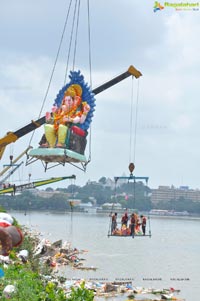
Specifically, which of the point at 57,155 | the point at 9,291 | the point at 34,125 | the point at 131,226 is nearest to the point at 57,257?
the point at 34,125

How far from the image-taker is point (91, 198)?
193 metres

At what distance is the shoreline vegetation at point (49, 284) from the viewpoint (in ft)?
48.6

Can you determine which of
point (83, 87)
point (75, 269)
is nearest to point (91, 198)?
point (75, 269)

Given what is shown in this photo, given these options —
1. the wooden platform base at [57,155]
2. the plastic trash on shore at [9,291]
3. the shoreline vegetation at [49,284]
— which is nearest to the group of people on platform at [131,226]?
the shoreline vegetation at [49,284]

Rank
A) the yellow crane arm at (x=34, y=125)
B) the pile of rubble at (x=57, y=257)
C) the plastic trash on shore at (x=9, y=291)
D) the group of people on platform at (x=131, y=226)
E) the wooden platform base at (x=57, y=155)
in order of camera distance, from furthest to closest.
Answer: the pile of rubble at (x=57, y=257) < the yellow crane arm at (x=34, y=125) < the group of people on platform at (x=131, y=226) < the wooden platform base at (x=57, y=155) < the plastic trash on shore at (x=9, y=291)

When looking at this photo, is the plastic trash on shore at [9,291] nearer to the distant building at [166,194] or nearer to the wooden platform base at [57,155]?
the wooden platform base at [57,155]

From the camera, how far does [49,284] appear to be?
14641 millimetres

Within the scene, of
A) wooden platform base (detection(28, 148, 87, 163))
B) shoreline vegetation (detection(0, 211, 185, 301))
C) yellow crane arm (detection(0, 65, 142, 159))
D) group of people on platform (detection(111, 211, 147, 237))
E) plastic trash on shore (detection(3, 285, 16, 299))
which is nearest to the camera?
shoreline vegetation (detection(0, 211, 185, 301))

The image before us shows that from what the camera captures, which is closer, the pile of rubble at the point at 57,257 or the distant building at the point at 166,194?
the pile of rubble at the point at 57,257

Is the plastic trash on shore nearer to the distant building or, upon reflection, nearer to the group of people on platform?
the group of people on platform

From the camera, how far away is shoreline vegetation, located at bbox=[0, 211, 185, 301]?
14823 millimetres

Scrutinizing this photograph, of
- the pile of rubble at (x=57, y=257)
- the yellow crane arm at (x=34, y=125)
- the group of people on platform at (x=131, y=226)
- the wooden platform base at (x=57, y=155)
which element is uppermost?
the yellow crane arm at (x=34, y=125)

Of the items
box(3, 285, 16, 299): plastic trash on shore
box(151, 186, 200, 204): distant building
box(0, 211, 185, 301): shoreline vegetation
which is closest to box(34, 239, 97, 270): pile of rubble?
box(0, 211, 185, 301): shoreline vegetation

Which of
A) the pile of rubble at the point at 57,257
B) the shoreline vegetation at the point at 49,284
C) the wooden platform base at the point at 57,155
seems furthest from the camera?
the pile of rubble at the point at 57,257
